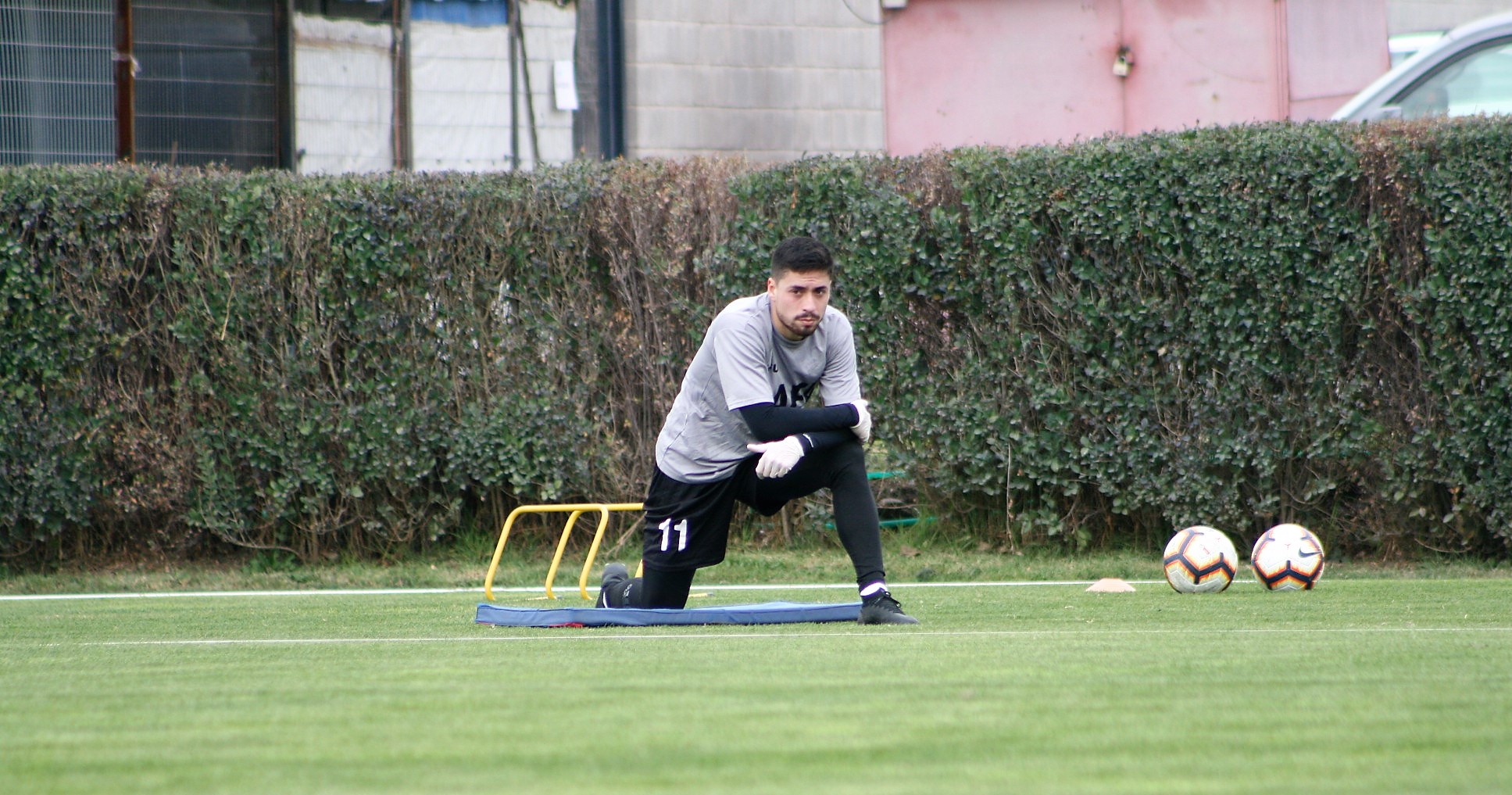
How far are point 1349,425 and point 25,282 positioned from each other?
7963 millimetres

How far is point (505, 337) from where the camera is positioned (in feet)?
35.7

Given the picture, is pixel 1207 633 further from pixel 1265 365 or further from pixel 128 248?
pixel 128 248

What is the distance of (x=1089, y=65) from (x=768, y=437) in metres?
12.3

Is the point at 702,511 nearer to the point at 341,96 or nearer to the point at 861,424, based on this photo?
the point at 861,424

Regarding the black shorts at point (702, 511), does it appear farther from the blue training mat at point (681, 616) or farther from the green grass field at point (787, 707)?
the green grass field at point (787, 707)

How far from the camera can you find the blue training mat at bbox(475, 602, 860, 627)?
684cm

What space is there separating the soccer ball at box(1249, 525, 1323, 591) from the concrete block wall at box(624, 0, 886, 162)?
9.14 meters

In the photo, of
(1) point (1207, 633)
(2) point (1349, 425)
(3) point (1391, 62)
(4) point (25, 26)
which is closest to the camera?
(1) point (1207, 633)

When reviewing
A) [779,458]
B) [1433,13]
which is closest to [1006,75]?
[1433,13]

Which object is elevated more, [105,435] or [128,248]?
[128,248]

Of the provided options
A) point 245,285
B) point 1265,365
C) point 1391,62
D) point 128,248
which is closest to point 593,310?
point 245,285

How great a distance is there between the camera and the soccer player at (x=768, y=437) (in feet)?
22.2

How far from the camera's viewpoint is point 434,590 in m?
9.78

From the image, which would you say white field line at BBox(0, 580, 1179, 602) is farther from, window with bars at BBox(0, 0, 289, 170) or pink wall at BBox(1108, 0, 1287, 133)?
pink wall at BBox(1108, 0, 1287, 133)
